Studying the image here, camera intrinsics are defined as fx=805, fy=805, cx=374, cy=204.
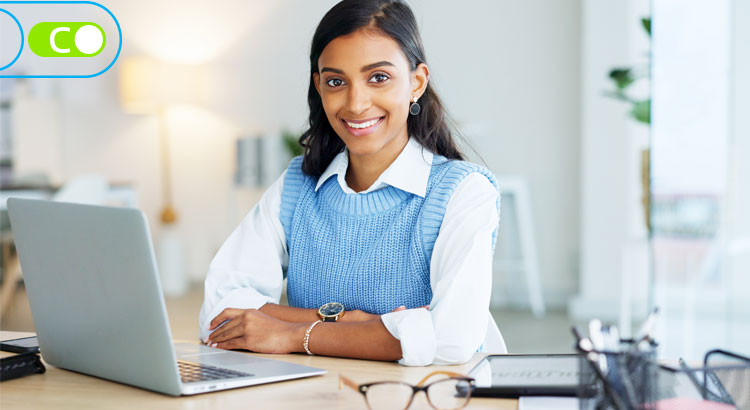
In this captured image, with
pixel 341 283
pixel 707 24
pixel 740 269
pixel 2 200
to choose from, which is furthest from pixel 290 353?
pixel 2 200

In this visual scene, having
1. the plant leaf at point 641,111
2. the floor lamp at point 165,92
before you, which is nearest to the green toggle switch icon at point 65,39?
the floor lamp at point 165,92

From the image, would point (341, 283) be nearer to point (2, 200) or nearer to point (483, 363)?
point (483, 363)

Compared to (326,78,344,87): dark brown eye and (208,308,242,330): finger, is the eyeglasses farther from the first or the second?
(326,78,344,87): dark brown eye

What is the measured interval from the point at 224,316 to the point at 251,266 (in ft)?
0.60

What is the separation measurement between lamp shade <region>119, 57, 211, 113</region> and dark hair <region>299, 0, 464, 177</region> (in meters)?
3.78

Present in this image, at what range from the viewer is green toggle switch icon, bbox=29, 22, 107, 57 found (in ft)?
17.7

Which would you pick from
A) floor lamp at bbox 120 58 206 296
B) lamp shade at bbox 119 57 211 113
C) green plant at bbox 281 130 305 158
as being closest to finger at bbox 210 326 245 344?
green plant at bbox 281 130 305 158

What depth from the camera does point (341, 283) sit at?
1.49m

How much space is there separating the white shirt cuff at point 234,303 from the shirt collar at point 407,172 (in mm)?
268

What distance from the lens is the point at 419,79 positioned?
1.54 m

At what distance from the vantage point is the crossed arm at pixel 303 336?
3.94 feet

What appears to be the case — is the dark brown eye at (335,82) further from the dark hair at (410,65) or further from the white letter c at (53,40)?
the white letter c at (53,40)

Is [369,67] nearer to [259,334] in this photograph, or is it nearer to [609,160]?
[259,334]

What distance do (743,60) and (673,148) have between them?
38 centimetres
